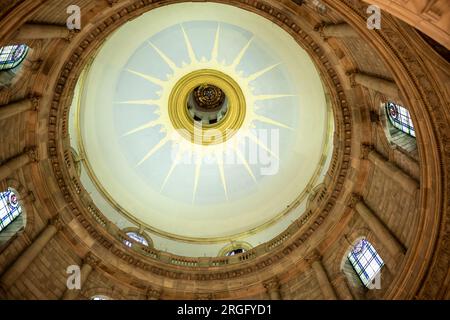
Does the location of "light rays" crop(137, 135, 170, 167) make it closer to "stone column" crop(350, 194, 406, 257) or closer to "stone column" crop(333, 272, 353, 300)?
"stone column" crop(350, 194, 406, 257)

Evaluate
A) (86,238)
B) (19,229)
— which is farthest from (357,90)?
(19,229)

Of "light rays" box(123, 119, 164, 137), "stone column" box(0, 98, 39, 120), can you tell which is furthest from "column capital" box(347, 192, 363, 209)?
"light rays" box(123, 119, 164, 137)

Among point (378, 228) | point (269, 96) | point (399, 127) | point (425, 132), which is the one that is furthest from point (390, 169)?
point (269, 96)

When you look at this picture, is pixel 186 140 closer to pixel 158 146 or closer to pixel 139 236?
pixel 158 146

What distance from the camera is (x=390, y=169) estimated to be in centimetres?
1842

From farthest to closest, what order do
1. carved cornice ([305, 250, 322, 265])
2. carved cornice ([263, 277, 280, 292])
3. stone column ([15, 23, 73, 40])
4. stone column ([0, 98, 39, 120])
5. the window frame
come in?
1. carved cornice ([263, 277, 280, 292])
2. carved cornice ([305, 250, 322, 265])
3. the window frame
4. stone column ([0, 98, 39, 120])
5. stone column ([15, 23, 73, 40])

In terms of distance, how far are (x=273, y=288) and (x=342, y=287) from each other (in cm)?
415

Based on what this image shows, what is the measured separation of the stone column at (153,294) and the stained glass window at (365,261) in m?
10.1

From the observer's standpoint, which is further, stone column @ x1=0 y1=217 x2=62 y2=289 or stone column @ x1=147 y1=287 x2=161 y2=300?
stone column @ x1=147 y1=287 x2=161 y2=300

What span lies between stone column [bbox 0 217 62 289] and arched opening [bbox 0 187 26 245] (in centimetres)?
99

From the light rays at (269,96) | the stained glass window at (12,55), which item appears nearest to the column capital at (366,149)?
the light rays at (269,96)

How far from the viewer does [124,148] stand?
32656 mm

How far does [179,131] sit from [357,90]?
1730 centimetres

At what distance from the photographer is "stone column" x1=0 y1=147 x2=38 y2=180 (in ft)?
60.4
